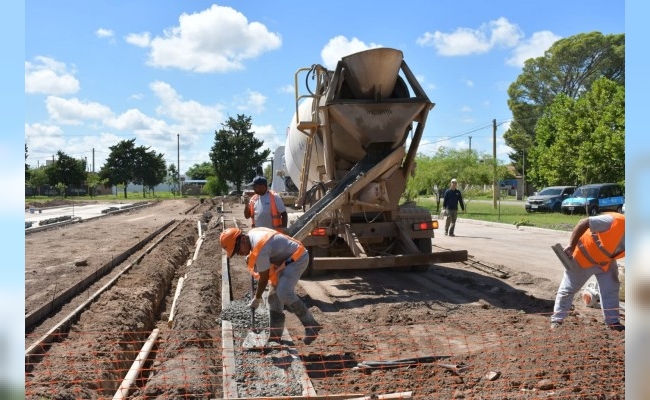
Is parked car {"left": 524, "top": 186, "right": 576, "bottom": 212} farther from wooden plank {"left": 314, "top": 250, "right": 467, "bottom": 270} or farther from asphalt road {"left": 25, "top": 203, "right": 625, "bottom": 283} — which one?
wooden plank {"left": 314, "top": 250, "right": 467, "bottom": 270}

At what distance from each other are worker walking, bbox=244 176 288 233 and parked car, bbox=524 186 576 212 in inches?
1003

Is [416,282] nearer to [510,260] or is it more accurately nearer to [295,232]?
[295,232]

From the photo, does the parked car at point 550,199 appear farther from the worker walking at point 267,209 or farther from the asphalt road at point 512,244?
the worker walking at point 267,209

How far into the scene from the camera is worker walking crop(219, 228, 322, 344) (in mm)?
5625

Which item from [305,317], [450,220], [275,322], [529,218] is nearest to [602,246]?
[305,317]

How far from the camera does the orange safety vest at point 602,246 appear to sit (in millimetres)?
5598

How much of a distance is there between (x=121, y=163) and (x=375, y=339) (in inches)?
2746

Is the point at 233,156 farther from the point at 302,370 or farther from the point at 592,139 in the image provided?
the point at 302,370

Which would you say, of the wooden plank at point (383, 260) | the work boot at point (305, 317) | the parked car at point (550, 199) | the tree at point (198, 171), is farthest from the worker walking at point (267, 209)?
the tree at point (198, 171)

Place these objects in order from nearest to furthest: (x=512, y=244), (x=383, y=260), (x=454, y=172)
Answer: (x=383, y=260)
(x=512, y=244)
(x=454, y=172)

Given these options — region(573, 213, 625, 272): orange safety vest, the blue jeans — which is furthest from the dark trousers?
region(573, 213, 625, 272): orange safety vest

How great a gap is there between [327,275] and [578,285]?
5.31 m

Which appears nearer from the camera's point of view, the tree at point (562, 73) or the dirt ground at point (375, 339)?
the dirt ground at point (375, 339)

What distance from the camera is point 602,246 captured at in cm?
570
